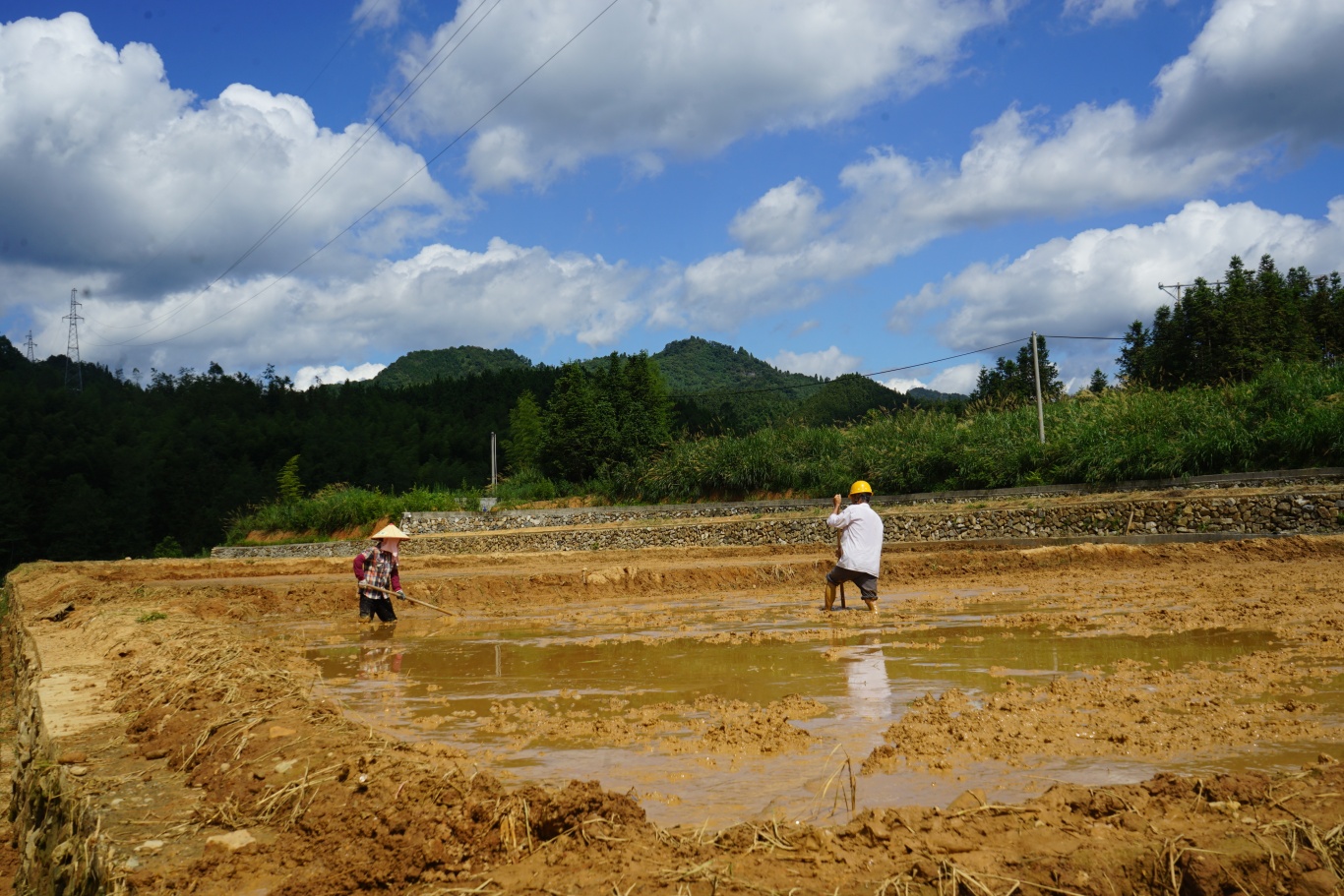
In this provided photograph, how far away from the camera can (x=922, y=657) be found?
27.6 feet

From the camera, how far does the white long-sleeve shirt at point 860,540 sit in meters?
11.6

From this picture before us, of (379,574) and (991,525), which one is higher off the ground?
(379,574)

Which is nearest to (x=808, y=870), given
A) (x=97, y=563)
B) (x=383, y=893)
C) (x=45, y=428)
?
(x=383, y=893)

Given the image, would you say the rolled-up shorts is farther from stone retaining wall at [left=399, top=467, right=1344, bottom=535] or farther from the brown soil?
stone retaining wall at [left=399, top=467, right=1344, bottom=535]

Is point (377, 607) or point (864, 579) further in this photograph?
point (377, 607)

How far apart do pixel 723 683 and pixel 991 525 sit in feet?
58.9

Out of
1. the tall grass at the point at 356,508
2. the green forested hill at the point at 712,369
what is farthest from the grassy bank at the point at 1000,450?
the green forested hill at the point at 712,369

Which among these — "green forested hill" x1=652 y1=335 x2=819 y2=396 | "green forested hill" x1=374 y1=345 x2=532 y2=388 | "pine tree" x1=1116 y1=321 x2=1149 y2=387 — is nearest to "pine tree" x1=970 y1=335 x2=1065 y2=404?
"pine tree" x1=1116 y1=321 x2=1149 y2=387

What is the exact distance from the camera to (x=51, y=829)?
462 centimetres

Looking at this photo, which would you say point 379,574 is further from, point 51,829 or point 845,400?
point 845,400

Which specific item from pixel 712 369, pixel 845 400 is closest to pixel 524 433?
pixel 845 400

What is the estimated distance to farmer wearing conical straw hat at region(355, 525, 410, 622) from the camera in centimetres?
1313

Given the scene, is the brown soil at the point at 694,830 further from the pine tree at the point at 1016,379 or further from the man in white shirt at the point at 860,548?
the pine tree at the point at 1016,379

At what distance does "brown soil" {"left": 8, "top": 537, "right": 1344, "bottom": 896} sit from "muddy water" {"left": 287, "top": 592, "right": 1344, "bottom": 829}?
190 mm
